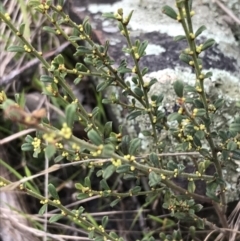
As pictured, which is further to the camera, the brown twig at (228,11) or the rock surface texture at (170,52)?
the brown twig at (228,11)

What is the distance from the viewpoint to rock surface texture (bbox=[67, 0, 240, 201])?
50.1 inches

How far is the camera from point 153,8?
4.81ft

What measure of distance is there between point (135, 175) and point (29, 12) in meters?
0.91

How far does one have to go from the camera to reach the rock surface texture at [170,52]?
50.1 inches

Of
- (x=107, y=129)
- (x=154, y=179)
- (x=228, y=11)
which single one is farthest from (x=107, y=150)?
(x=228, y=11)

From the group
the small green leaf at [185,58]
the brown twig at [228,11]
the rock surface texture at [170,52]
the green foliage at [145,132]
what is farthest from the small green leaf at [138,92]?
the brown twig at [228,11]

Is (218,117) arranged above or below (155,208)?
above

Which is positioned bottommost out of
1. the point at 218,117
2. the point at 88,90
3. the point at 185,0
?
the point at 88,90

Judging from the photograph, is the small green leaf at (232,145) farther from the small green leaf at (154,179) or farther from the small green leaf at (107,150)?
the small green leaf at (107,150)

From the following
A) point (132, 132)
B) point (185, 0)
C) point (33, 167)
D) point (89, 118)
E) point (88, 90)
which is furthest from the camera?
point (88, 90)

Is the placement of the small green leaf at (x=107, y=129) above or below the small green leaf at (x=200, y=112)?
below

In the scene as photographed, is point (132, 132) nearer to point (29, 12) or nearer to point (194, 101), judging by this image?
point (194, 101)

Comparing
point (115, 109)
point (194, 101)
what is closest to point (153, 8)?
point (115, 109)

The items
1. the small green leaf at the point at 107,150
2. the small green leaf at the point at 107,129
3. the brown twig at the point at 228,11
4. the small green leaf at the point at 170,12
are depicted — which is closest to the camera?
the small green leaf at the point at 107,150
